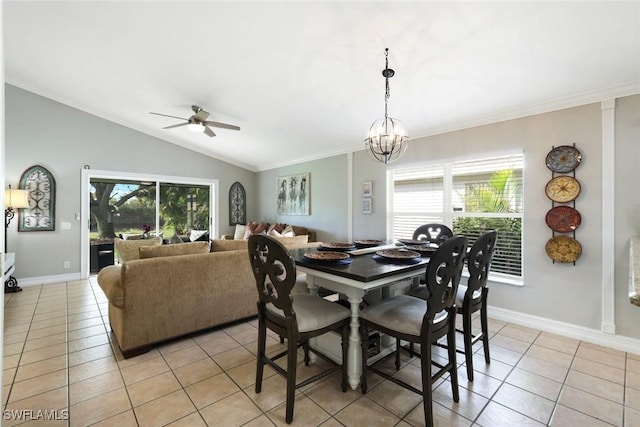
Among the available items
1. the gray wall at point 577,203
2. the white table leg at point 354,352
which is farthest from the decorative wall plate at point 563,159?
the white table leg at point 354,352

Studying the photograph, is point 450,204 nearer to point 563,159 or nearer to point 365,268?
point 563,159

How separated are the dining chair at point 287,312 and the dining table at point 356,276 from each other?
0.08 meters

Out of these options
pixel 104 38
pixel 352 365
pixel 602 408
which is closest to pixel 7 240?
pixel 104 38

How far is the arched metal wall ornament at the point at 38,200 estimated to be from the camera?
471 centimetres

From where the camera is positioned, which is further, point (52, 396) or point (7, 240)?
point (7, 240)

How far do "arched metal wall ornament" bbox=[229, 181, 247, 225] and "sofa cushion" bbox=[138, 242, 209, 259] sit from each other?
169 inches

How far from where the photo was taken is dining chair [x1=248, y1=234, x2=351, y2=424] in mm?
1718

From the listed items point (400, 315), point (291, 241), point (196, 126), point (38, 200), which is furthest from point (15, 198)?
point (400, 315)

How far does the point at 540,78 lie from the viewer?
2611mm

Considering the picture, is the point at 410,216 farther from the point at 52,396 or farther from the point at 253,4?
the point at 52,396

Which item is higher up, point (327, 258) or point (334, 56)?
point (334, 56)

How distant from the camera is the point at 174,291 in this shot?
8.73 feet

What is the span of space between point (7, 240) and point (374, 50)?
5839 mm

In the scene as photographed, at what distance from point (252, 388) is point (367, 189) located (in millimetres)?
3325
